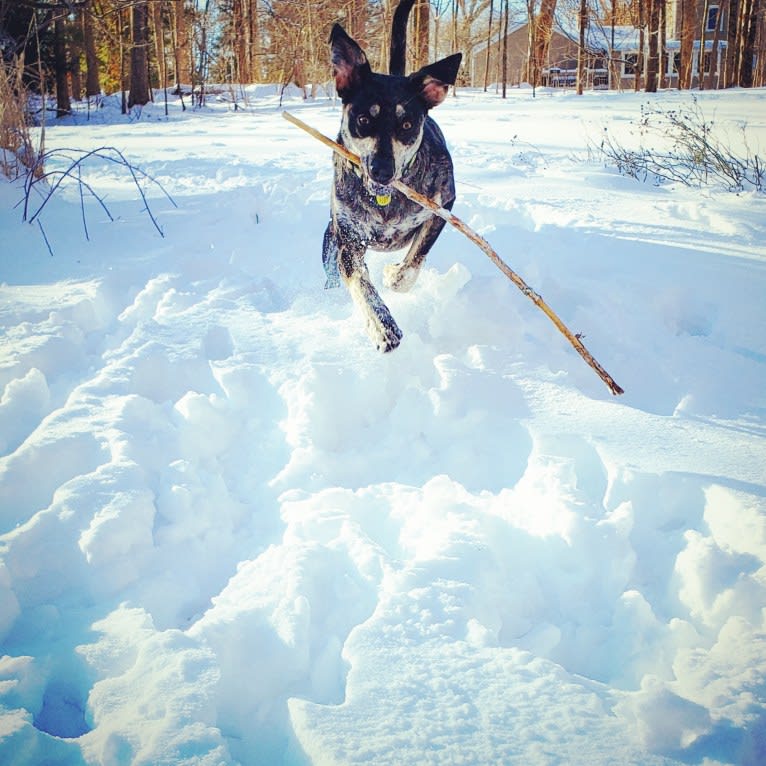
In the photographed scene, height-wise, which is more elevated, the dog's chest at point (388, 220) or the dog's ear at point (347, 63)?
the dog's ear at point (347, 63)

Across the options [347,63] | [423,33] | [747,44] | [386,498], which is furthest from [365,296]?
[747,44]

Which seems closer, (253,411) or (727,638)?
(727,638)

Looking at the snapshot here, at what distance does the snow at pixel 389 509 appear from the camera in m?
1.25

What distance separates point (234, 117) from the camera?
525 inches

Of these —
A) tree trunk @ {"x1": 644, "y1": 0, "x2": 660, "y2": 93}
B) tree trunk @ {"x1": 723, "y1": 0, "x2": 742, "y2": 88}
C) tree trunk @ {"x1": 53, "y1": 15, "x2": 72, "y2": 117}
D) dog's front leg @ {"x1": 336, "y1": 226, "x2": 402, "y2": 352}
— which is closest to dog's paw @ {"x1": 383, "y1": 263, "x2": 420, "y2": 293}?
dog's front leg @ {"x1": 336, "y1": 226, "x2": 402, "y2": 352}

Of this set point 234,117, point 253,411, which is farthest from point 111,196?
point 234,117

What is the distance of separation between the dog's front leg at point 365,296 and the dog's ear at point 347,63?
0.66m

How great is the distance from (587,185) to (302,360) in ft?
11.4

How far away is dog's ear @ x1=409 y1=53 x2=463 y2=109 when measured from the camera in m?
2.80

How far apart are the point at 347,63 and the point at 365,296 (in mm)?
984

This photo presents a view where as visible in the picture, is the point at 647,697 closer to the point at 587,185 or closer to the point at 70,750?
the point at 70,750

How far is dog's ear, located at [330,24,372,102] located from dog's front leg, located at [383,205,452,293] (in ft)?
2.49

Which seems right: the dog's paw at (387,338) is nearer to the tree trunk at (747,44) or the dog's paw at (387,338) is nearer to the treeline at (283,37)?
the treeline at (283,37)

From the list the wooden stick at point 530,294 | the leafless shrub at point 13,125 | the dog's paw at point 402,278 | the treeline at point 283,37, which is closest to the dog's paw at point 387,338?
the wooden stick at point 530,294
